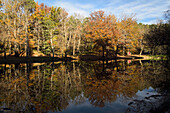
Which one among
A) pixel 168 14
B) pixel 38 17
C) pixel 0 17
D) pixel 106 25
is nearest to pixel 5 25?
pixel 0 17

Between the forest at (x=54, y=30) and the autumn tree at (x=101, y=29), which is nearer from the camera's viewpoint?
the forest at (x=54, y=30)

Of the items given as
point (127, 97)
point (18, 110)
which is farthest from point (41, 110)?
point (127, 97)

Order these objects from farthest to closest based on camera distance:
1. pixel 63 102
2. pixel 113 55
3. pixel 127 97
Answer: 1. pixel 113 55
2. pixel 127 97
3. pixel 63 102

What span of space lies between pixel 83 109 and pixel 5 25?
140ft

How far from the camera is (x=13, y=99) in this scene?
8430mm

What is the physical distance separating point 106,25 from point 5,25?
31.9m

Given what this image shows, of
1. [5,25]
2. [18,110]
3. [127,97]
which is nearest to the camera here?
[18,110]

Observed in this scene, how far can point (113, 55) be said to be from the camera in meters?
53.7

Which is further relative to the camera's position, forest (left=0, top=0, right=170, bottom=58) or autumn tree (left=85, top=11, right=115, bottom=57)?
autumn tree (left=85, top=11, right=115, bottom=57)

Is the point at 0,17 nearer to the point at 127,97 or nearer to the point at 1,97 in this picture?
the point at 1,97

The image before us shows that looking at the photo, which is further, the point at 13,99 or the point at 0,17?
the point at 0,17

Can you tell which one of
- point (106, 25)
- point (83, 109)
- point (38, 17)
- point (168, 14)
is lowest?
point (83, 109)

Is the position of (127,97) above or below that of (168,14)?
below

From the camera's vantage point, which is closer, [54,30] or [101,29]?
[101,29]
